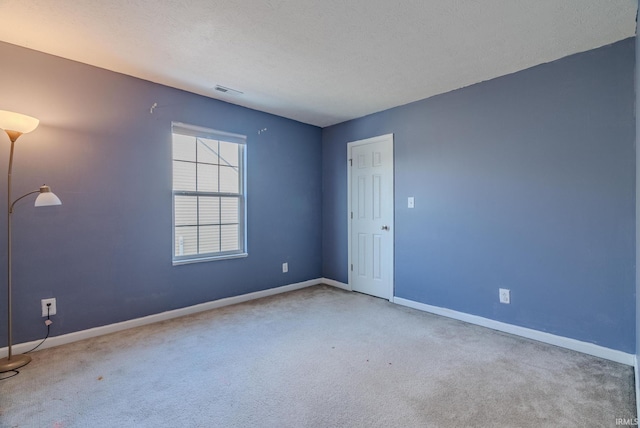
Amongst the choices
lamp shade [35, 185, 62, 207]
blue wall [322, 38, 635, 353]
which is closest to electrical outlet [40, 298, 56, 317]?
lamp shade [35, 185, 62, 207]

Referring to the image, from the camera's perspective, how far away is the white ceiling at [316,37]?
1.98 meters

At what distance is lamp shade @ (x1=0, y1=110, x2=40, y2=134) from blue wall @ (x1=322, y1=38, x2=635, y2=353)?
3438mm

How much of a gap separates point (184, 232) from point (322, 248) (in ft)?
6.84

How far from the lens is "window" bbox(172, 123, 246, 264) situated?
3.40 metres

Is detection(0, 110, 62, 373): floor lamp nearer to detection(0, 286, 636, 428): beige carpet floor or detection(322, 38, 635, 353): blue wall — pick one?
detection(0, 286, 636, 428): beige carpet floor

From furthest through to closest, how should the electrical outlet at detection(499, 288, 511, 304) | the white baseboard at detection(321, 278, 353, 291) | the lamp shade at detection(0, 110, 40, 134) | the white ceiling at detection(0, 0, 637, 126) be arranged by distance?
1. the white baseboard at detection(321, 278, 353, 291)
2. the electrical outlet at detection(499, 288, 511, 304)
3. the lamp shade at detection(0, 110, 40, 134)
4. the white ceiling at detection(0, 0, 637, 126)

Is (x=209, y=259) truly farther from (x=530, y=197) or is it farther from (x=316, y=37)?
(x=530, y=197)

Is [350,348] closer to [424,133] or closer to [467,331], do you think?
[467,331]

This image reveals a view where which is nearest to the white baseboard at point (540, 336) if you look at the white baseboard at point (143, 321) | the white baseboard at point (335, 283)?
the white baseboard at point (335, 283)

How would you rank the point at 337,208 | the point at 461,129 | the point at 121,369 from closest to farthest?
the point at 121,369 → the point at 461,129 → the point at 337,208

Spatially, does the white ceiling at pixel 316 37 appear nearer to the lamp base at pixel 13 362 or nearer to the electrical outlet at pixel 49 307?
the electrical outlet at pixel 49 307

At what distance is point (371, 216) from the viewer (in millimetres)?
4152

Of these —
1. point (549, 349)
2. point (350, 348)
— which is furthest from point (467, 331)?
point (350, 348)

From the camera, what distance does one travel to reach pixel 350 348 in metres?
2.58
